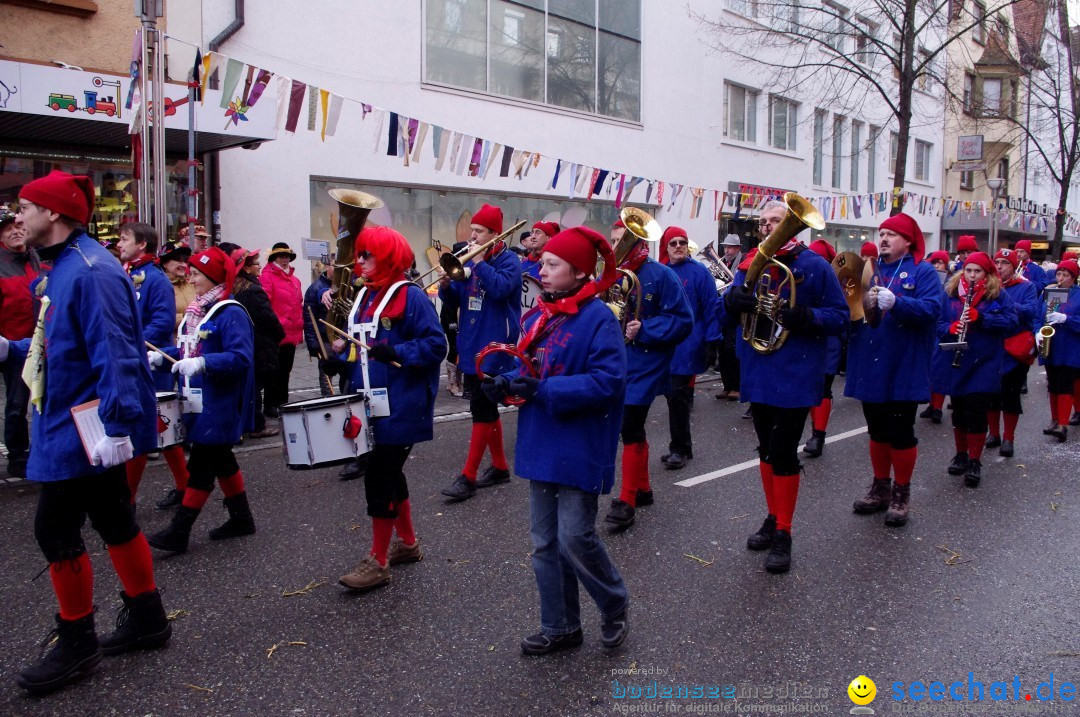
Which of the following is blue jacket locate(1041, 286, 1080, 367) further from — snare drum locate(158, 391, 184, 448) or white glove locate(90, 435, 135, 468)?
white glove locate(90, 435, 135, 468)

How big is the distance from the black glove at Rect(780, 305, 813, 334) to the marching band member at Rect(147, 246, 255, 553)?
114 inches

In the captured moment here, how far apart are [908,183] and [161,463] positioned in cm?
2862

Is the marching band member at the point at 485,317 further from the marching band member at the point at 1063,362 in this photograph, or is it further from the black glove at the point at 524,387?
the marching band member at the point at 1063,362

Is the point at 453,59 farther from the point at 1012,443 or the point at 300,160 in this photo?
the point at 1012,443

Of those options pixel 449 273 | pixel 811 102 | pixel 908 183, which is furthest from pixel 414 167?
pixel 908 183

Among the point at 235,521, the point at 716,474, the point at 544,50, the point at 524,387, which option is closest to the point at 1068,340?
the point at 716,474

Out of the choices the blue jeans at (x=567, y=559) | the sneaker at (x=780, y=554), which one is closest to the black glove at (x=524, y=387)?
the blue jeans at (x=567, y=559)

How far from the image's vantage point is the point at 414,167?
15.2 meters

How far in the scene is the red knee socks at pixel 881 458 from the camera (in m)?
5.63

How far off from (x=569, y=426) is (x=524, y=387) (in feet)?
0.88

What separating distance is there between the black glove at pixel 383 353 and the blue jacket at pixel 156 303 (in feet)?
6.22

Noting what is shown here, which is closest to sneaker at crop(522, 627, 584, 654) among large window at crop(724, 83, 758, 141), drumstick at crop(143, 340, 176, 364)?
drumstick at crop(143, 340, 176, 364)

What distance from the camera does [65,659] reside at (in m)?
3.36

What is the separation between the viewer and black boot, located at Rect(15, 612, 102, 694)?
328 cm
